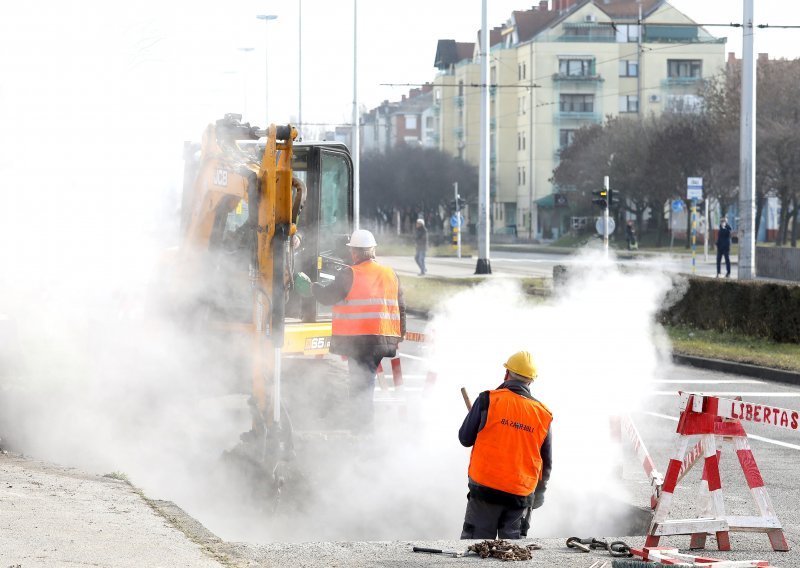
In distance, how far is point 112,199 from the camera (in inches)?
517

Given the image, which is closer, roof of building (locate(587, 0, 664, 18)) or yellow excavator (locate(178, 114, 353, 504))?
yellow excavator (locate(178, 114, 353, 504))

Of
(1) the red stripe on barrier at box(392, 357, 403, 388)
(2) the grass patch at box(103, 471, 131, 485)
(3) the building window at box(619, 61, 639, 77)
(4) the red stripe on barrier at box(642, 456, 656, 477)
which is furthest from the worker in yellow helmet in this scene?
(3) the building window at box(619, 61, 639, 77)

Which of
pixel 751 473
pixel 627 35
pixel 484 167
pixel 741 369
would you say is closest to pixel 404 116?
pixel 627 35

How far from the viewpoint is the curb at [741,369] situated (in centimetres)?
1808

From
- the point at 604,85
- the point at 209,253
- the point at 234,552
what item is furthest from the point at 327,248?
the point at 604,85

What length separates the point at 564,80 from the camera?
3816 inches

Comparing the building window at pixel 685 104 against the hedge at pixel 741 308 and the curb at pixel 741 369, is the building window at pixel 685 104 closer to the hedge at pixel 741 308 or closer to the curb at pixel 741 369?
the hedge at pixel 741 308

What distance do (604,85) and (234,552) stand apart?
94699mm

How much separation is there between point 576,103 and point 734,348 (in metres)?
79.4

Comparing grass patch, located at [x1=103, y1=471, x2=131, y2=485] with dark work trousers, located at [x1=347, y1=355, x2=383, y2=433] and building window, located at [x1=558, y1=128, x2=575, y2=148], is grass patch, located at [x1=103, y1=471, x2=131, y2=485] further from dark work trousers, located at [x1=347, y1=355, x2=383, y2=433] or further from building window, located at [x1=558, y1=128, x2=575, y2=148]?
building window, located at [x1=558, y1=128, x2=575, y2=148]

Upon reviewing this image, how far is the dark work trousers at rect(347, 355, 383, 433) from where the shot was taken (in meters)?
10.8

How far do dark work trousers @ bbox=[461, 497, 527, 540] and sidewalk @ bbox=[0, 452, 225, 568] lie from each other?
5.38 ft

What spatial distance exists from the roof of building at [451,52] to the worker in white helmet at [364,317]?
368 ft

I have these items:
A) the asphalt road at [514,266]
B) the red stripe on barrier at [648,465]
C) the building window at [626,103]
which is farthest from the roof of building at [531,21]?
the red stripe on barrier at [648,465]
